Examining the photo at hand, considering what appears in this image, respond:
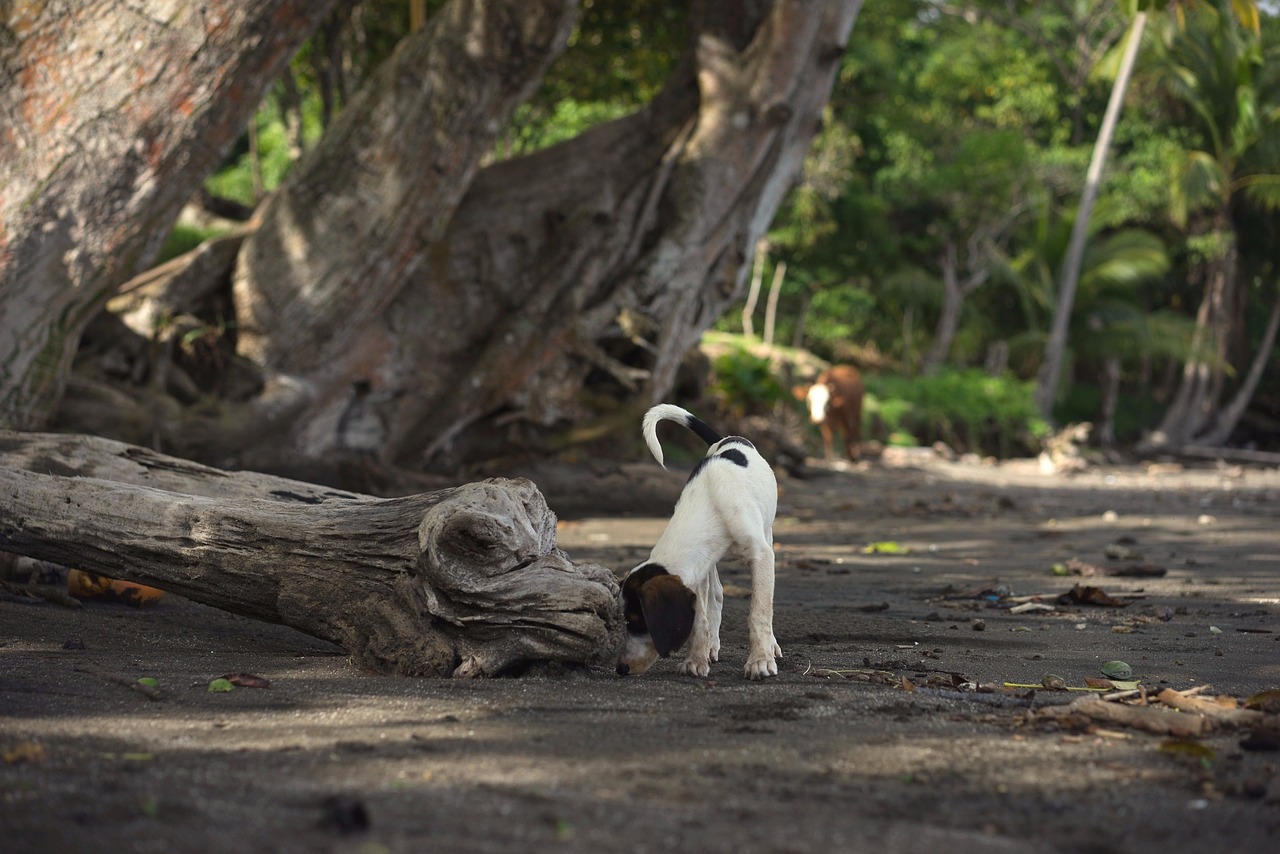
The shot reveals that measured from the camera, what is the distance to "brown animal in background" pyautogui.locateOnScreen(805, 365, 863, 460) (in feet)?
53.6

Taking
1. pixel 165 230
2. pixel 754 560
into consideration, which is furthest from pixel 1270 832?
pixel 165 230

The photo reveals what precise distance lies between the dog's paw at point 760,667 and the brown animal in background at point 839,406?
486 inches

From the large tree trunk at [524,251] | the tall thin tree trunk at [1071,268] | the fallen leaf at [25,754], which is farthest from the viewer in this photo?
the tall thin tree trunk at [1071,268]

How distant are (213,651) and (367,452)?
210 inches

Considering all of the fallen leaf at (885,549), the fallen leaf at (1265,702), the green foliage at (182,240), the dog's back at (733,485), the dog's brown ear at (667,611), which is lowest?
the fallen leaf at (885,549)

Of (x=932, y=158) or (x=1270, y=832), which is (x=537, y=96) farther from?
(x=1270, y=832)

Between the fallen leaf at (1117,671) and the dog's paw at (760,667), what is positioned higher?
the fallen leaf at (1117,671)

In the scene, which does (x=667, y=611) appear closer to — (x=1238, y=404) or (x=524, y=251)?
(x=524, y=251)

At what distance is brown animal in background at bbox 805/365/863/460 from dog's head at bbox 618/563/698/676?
1249 cm

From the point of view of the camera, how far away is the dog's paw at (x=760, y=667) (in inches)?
159

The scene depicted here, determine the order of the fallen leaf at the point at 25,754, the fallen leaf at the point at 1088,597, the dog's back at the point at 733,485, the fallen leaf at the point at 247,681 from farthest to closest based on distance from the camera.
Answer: the fallen leaf at the point at 1088,597 → the dog's back at the point at 733,485 → the fallen leaf at the point at 247,681 → the fallen leaf at the point at 25,754

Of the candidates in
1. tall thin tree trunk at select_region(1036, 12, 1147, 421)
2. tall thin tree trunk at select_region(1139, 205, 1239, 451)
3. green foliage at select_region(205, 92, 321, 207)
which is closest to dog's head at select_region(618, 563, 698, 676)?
tall thin tree trunk at select_region(1036, 12, 1147, 421)

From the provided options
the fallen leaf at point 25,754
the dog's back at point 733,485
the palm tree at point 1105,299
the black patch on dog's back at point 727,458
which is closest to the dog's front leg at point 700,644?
the dog's back at point 733,485

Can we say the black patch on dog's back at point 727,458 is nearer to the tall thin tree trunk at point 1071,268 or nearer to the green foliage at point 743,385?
the green foliage at point 743,385
